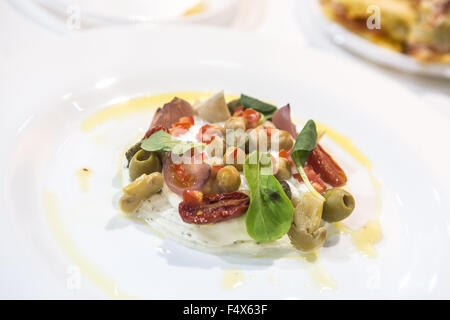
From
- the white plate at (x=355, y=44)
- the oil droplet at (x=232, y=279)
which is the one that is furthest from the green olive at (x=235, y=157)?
the white plate at (x=355, y=44)

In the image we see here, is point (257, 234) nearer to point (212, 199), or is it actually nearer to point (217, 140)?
point (212, 199)

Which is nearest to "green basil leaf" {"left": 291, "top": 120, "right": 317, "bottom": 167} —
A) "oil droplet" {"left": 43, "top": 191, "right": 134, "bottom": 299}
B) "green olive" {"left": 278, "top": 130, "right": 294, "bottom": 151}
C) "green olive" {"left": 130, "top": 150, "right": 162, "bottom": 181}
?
"green olive" {"left": 278, "top": 130, "right": 294, "bottom": 151}

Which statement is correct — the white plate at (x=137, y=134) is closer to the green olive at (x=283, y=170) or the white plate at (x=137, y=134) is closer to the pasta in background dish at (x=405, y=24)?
the green olive at (x=283, y=170)

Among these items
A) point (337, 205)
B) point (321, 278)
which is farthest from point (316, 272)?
point (337, 205)

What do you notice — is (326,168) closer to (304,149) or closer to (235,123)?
(304,149)

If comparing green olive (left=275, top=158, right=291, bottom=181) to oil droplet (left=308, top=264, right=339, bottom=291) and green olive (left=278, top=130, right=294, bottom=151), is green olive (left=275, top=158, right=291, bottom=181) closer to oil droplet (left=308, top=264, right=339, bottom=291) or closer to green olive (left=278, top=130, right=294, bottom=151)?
green olive (left=278, top=130, right=294, bottom=151)

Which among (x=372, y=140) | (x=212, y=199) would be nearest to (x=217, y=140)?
(x=212, y=199)
